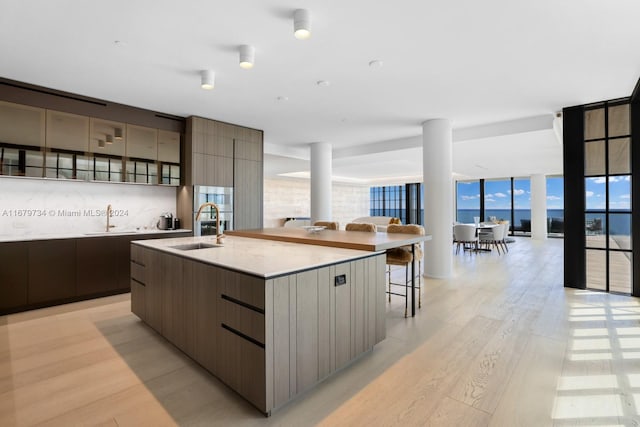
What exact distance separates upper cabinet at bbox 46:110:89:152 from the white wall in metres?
8.00

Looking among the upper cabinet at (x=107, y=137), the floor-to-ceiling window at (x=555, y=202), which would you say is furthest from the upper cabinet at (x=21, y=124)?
the floor-to-ceiling window at (x=555, y=202)

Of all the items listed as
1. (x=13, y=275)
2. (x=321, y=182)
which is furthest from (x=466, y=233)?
(x=13, y=275)

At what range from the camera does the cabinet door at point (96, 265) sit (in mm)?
3854

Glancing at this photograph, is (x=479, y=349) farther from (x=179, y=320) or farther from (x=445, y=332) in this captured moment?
(x=179, y=320)

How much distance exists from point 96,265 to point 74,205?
920 millimetres

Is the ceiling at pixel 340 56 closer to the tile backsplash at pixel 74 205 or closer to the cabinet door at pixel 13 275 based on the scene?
the tile backsplash at pixel 74 205

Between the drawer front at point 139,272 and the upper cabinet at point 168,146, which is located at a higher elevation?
the upper cabinet at point 168,146

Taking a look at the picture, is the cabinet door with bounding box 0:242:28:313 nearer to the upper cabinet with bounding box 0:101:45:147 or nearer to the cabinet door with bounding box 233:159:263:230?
the upper cabinet with bounding box 0:101:45:147

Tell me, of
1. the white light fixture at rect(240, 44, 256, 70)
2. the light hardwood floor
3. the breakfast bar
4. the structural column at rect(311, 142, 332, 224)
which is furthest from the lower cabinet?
the structural column at rect(311, 142, 332, 224)

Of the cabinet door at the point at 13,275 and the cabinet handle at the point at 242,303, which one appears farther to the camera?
the cabinet door at the point at 13,275

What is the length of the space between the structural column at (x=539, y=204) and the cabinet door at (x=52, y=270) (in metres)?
13.4

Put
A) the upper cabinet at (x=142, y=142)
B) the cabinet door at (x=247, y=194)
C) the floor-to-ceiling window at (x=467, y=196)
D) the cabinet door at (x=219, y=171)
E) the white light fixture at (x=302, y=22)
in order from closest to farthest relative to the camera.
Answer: the white light fixture at (x=302, y=22), the upper cabinet at (x=142, y=142), the cabinet door at (x=219, y=171), the cabinet door at (x=247, y=194), the floor-to-ceiling window at (x=467, y=196)

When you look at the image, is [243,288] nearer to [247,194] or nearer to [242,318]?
[242,318]

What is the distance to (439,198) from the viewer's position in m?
5.17
